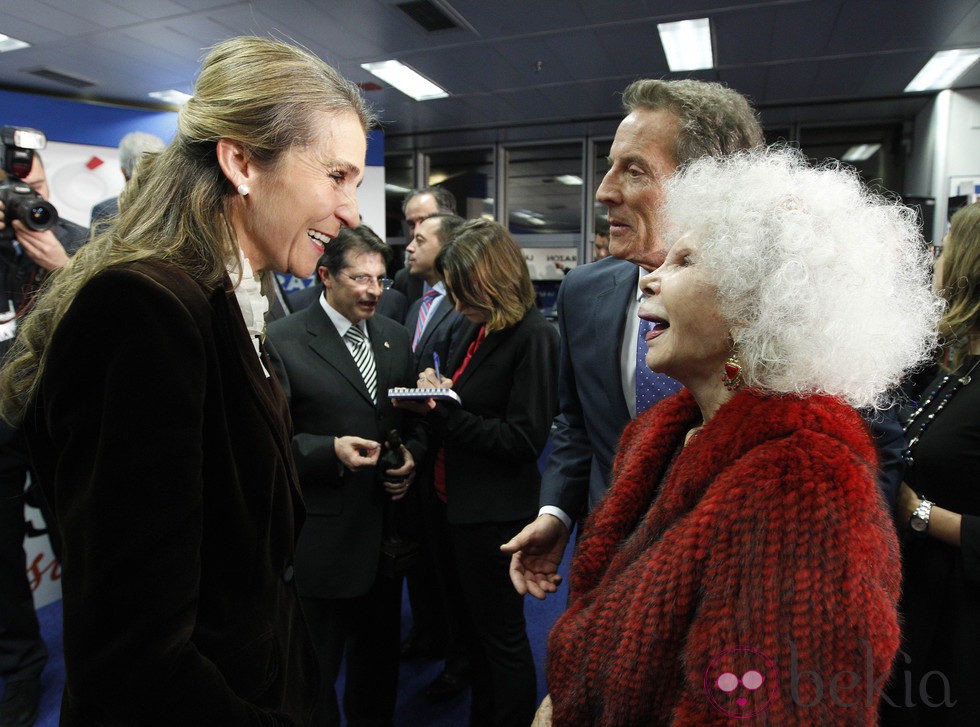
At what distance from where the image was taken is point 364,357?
220 centimetres

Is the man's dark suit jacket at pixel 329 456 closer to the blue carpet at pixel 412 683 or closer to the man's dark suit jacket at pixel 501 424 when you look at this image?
the man's dark suit jacket at pixel 501 424

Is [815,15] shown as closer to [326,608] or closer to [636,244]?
[636,244]

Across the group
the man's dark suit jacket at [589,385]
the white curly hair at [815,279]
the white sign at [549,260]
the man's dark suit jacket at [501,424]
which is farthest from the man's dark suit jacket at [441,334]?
the white sign at [549,260]

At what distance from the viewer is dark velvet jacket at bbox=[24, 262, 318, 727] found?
2.55ft

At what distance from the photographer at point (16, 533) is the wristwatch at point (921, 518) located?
277cm

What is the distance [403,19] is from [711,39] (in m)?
2.72

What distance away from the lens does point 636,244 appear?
153 cm

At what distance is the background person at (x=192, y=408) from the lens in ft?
2.56

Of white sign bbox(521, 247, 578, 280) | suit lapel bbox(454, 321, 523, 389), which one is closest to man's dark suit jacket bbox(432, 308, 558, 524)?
suit lapel bbox(454, 321, 523, 389)

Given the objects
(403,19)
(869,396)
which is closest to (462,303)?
(869,396)

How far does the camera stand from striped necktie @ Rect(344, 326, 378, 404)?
1082 millimetres

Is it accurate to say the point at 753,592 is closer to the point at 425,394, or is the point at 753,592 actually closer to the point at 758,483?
the point at 758,483

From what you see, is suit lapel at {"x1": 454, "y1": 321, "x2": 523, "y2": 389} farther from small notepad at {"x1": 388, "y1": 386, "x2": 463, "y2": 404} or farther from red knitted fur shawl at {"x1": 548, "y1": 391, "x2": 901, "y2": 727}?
red knitted fur shawl at {"x1": 548, "y1": 391, "x2": 901, "y2": 727}

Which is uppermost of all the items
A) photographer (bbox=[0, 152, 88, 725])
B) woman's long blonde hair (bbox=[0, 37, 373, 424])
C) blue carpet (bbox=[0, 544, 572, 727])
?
woman's long blonde hair (bbox=[0, 37, 373, 424])
